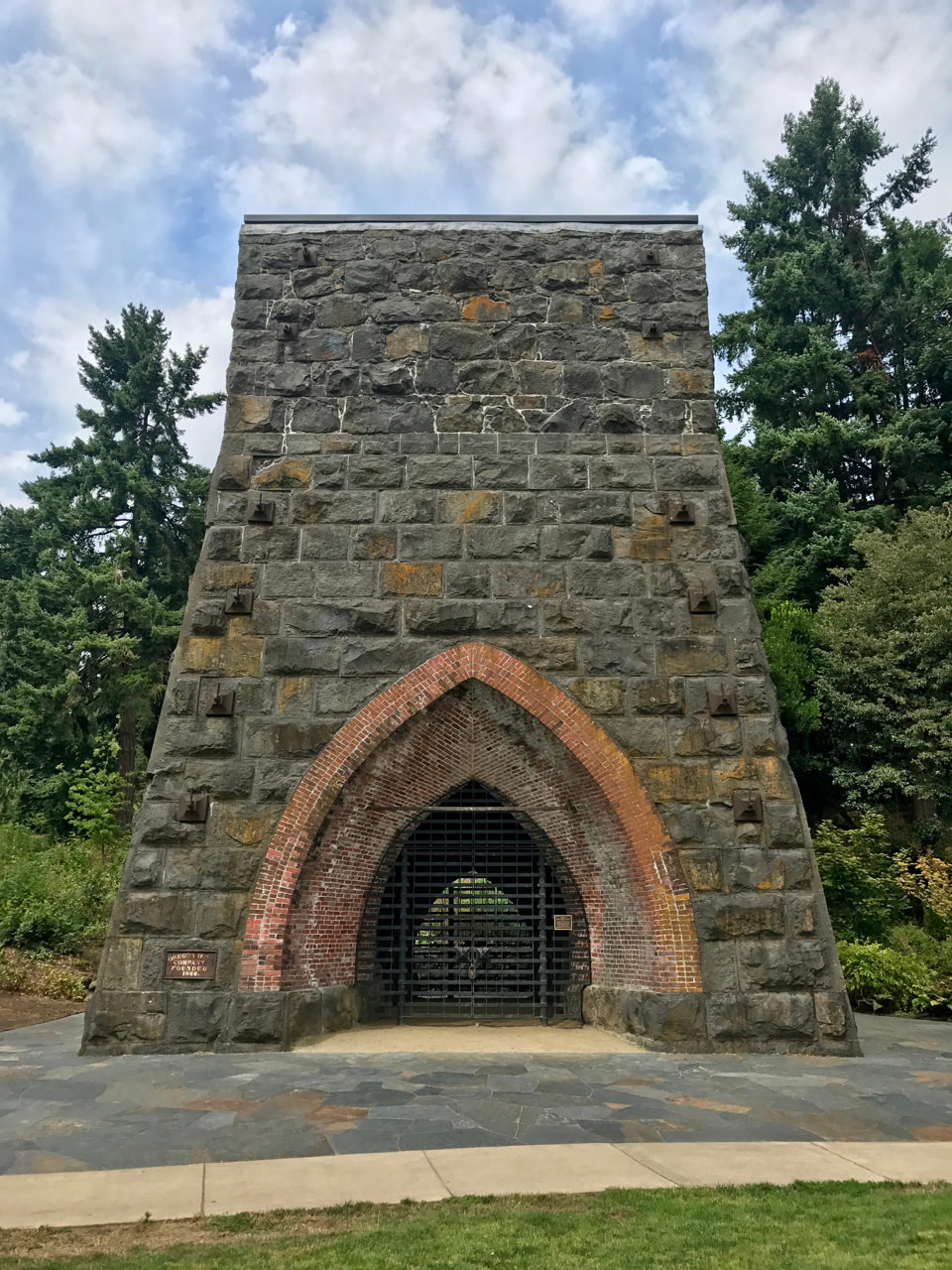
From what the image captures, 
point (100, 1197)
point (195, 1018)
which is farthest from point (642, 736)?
point (100, 1197)

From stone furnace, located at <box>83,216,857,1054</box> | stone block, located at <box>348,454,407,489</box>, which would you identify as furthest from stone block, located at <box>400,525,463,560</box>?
stone block, located at <box>348,454,407,489</box>

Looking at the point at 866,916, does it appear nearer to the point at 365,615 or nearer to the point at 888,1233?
the point at 365,615

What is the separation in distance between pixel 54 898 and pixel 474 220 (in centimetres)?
969

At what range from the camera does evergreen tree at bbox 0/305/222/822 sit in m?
20.1

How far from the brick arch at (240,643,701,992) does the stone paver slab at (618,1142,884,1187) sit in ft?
8.23

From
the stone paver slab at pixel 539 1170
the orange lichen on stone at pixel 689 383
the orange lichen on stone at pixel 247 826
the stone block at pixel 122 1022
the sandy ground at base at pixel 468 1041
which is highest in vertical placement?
the orange lichen on stone at pixel 689 383

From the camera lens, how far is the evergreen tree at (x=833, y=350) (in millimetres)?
18672

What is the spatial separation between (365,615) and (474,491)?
1463mm

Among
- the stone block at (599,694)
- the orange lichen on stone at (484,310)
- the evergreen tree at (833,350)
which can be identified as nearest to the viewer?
the stone block at (599,694)

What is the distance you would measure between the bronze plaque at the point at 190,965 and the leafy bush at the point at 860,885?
776 centimetres

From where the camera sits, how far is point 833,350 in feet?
67.7

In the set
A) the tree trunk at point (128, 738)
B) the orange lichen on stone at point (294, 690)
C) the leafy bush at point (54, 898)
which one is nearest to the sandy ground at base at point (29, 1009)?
the leafy bush at point (54, 898)

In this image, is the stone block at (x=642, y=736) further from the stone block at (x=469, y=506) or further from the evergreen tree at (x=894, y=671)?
the evergreen tree at (x=894, y=671)

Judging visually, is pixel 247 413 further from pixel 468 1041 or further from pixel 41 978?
pixel 41 978
